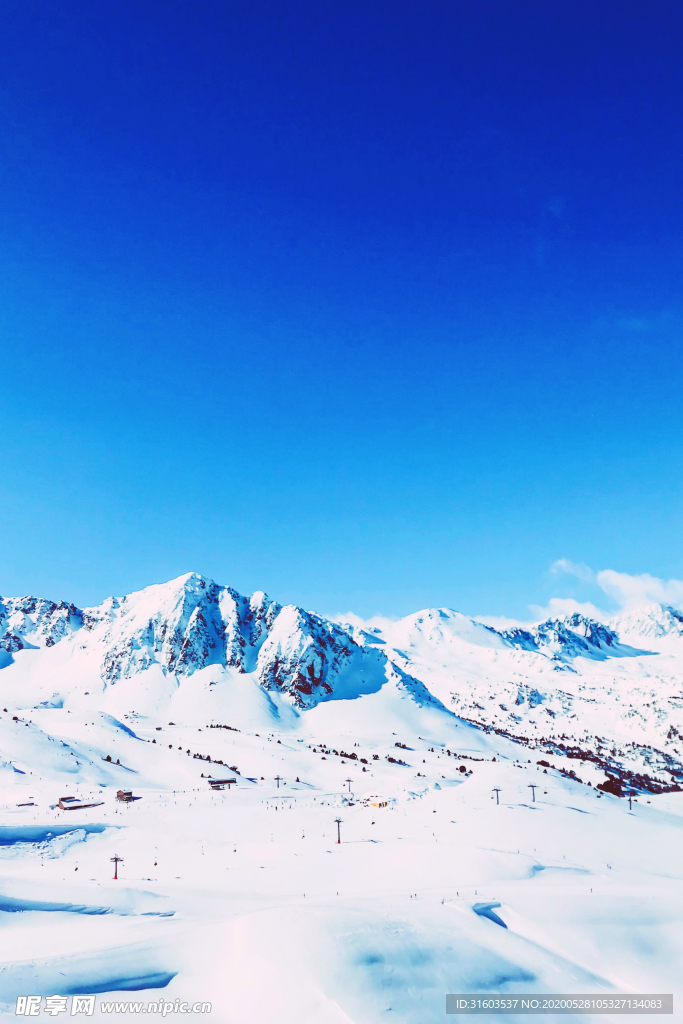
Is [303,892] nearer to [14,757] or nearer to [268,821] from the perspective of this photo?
[268,821]

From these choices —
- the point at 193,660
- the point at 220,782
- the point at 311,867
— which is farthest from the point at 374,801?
the point at 193,660

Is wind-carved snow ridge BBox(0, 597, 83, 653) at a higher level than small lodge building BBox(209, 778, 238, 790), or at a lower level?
higher

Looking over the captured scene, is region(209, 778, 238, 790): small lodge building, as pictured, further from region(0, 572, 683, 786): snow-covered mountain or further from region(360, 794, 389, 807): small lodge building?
region(0, 572, 683, 786): snow-covered mountain

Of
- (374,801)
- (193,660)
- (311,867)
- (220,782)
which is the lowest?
(374,801)

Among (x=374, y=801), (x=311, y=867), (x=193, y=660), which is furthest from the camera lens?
(x=193, y=660)

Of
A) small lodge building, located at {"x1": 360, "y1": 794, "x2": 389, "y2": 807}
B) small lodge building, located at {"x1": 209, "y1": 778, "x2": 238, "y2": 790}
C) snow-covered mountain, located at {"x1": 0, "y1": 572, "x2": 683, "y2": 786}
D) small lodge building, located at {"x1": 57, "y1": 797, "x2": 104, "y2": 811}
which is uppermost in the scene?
snow-covered mountain, located at {"x1": 0, "y1": 572, "x2": 683, "y2": 786}

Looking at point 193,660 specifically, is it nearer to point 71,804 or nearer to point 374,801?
point 374,801

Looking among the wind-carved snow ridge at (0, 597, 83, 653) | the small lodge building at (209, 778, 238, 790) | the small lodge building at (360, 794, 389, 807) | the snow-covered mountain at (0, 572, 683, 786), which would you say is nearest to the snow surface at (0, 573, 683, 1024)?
the small lodge building at (360, 794, 389, 807)

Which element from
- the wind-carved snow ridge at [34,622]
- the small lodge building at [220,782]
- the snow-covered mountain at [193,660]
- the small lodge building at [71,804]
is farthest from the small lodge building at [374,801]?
the wind-carved snow ridge at [34,622]

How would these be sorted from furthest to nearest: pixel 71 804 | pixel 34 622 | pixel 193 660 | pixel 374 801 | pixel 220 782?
1. pixel 34 622
2. pixel 193 660
3. pixel 220 782
4. pixel 374 801
5. pixel 71 804

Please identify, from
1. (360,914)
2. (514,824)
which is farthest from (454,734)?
(360,914)

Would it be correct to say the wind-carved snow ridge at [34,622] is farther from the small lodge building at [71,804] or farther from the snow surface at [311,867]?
the small lodge building at [71,804]

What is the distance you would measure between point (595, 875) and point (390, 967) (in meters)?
29.6

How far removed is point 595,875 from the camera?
4269 centimetres
